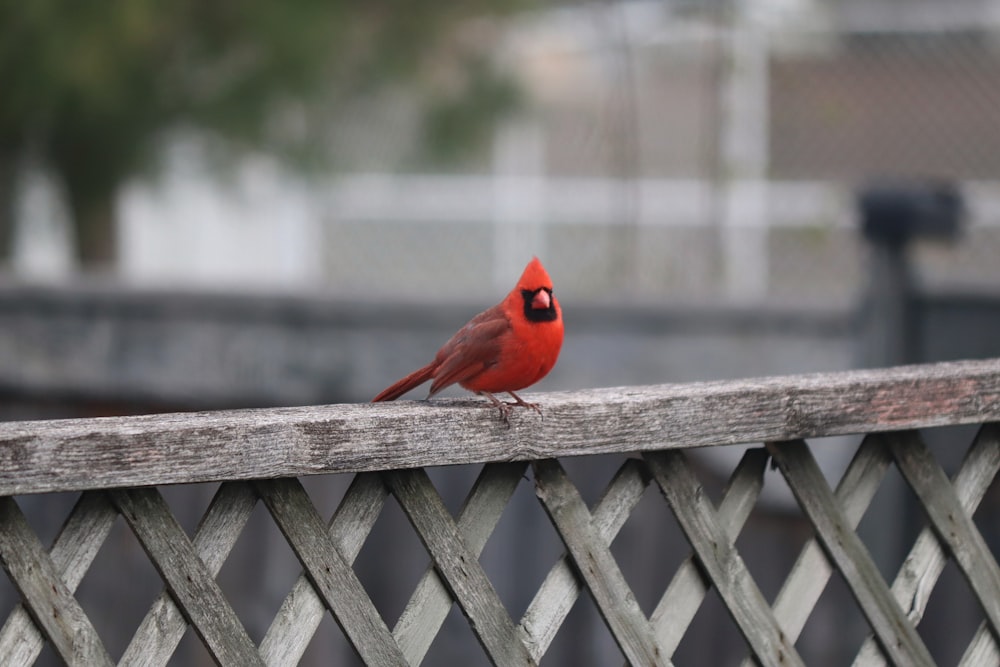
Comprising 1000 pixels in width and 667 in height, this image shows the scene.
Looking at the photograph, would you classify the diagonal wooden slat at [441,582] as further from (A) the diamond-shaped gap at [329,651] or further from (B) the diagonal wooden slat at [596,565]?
(A) the diamond-shaped gap at [329,651]

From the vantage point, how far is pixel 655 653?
5.17 ft

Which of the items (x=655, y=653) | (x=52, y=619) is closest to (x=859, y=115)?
(x=655, y=653)

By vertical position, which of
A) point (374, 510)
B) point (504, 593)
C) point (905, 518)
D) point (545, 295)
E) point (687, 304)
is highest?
point (545, 295)

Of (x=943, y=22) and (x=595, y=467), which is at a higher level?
(x=943, y=22)

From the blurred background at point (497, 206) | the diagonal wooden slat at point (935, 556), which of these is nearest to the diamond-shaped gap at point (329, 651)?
the blurred background at point (497, 206)

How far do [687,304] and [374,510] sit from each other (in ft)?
10.0

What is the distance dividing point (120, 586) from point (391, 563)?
86 cm

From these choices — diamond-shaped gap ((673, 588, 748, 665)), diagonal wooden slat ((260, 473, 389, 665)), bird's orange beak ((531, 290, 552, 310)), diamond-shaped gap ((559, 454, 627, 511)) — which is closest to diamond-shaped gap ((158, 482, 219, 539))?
diamond-shaped gap ((559, 454, 627, 511))

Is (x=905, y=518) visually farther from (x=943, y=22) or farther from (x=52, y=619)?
(x=943, y=22)

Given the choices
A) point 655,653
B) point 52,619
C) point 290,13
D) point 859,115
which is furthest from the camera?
point 859,115

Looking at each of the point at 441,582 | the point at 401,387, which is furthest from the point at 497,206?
the point at 441,582

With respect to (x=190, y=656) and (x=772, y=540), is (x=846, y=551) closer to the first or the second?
(x=772, y=540)

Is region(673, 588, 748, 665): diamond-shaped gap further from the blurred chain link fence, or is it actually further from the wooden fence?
the blurred chain link fence

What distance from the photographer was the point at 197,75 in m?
5.53
